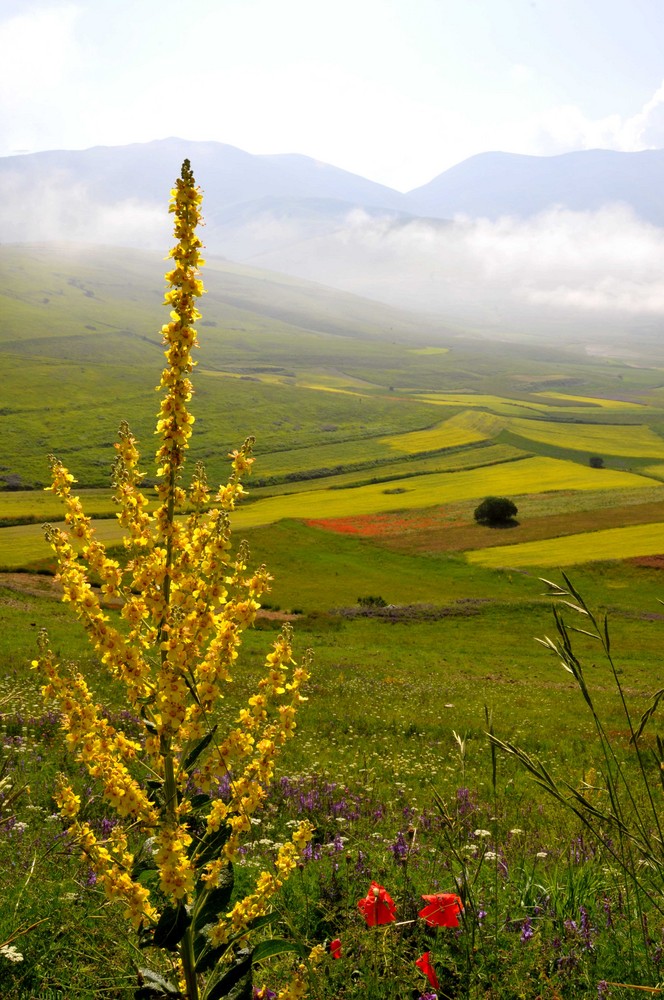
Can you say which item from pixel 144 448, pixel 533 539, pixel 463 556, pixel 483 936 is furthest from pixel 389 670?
pixel 144 448

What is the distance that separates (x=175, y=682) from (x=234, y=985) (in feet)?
5.36

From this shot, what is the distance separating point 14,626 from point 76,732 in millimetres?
25381

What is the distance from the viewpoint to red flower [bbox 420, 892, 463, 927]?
355 cm

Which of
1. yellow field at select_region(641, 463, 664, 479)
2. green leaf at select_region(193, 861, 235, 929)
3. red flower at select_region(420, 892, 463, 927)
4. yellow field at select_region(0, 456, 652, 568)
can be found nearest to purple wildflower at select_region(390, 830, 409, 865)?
red flower at select_region(420, 892, 463, 927)

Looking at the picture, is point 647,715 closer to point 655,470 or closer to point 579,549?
point 579,549

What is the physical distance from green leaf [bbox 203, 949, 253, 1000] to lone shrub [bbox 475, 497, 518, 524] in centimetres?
6755

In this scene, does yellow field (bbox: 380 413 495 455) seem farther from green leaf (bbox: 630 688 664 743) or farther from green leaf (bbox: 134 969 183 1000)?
green leaf (bbox: 630 688 664 743)

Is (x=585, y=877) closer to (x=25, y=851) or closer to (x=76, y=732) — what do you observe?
(x=76, y=732)

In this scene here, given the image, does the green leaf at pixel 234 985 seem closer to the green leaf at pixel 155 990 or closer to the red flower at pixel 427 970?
the green leaf at pixel 155 990

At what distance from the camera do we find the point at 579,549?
57.0 m

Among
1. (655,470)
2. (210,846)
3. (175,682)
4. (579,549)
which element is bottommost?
(579,549)

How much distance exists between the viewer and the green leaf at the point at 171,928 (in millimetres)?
3100

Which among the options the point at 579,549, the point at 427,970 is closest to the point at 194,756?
the point at 427,970

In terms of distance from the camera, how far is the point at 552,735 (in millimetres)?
16734
